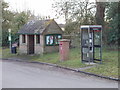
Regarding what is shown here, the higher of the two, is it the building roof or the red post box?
the building roof

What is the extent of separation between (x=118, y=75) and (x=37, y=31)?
13.0 metres

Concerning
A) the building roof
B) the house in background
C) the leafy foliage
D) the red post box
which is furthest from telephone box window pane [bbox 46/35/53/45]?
the red post box

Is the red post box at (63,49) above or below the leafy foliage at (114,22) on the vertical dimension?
below

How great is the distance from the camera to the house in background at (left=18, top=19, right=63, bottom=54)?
2180 cm

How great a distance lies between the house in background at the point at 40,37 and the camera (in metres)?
21.8

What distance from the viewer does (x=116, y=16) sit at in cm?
1744

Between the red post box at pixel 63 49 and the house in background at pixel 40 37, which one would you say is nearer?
the red post box at pixel 63 49

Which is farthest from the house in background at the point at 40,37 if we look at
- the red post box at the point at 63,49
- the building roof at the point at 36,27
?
the red post box at the point at 63,49

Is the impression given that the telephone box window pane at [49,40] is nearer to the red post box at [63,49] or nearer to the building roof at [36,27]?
the building roof at [36,27]

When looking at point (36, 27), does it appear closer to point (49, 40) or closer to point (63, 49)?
point (49, 40)

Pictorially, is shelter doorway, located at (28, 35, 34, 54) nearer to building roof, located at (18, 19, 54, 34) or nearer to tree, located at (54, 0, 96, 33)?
building roof, located at (18, 19, 54, 34)

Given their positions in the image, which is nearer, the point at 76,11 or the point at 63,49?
the point at 63,49

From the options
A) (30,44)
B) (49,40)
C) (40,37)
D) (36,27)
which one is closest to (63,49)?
(40,37)

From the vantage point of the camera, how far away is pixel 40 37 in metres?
21.8
